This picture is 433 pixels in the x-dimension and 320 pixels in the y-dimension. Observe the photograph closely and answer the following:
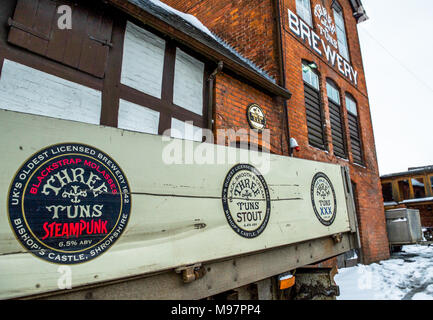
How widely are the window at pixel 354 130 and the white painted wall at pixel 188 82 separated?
6.25 m

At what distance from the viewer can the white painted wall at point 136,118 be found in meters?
3.19

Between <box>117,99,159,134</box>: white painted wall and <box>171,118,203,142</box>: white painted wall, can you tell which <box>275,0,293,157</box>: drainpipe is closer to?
<box>171,118,203,142</box>: white painted wall

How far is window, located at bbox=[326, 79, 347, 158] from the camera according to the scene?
7419 millimetres

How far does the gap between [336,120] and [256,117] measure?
4147 millimetres

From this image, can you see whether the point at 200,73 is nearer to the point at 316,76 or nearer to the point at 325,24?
the point at 316,76

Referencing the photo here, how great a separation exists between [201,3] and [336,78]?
192 inches

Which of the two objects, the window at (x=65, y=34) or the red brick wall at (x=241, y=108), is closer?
the window at (x=65, y=34)

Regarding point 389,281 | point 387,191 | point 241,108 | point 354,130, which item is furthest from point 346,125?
point 387,191

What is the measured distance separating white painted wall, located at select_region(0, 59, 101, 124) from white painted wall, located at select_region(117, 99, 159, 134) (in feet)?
0.96

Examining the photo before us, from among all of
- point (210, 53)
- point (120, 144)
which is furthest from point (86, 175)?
point (210, 53)

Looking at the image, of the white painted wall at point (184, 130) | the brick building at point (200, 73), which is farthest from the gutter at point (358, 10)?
the white painted wall at point (184, 130)

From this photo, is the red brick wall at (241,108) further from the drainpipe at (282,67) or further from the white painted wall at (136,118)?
the white painted wall at (136,118)

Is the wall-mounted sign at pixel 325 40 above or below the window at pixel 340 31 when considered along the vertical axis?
below

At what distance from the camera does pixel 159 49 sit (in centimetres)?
376
